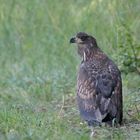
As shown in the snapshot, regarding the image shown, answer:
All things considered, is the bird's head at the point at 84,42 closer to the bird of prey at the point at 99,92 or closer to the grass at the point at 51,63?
the bird of prey at the point at 99,92

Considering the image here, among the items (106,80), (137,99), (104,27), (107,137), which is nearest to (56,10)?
(104,27)

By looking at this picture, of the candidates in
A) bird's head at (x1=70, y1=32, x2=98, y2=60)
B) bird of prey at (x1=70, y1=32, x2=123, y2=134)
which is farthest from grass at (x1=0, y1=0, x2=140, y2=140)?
→ bird's head at (x1=70, y1=32, x2=98, y2=60)

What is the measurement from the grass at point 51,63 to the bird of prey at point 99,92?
158 mm

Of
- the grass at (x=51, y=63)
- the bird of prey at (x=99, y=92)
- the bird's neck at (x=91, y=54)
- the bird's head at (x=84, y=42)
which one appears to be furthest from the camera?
the bird's head at (x=84, y=42)

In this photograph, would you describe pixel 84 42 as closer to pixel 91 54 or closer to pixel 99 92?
pixel 91 54

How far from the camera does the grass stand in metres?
8.30

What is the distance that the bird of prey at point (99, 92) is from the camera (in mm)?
8492

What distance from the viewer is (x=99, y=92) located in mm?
8562

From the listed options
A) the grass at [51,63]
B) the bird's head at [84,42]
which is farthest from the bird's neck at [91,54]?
the grass at [51,63]

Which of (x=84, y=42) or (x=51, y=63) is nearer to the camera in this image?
(x=84, y=42)

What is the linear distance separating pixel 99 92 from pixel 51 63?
13.0ft

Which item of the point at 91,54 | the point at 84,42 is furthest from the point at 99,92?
the point at 84,42

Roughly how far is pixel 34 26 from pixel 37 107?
3868 millimetres

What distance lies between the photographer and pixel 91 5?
1239 centimetres
